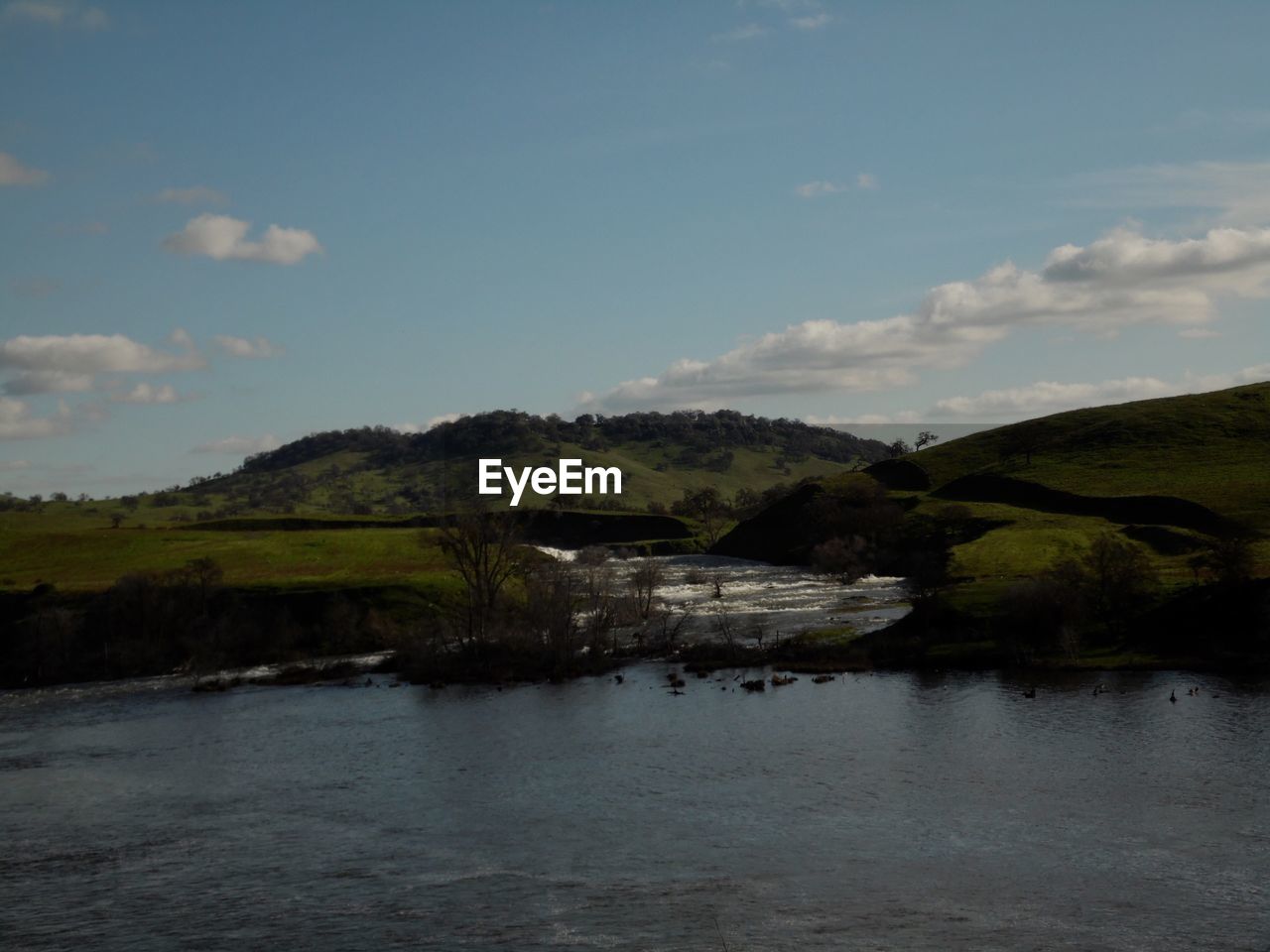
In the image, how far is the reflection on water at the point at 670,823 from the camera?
37.4 meters

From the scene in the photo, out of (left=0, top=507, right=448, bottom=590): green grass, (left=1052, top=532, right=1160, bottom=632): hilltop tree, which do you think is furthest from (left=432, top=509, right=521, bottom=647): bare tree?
(left=1052, top=532, right=1160, bottom=632): hilltop tree

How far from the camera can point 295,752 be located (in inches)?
2638

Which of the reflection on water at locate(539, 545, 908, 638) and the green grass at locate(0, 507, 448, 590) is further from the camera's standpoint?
the green grass at locate(0, 507, 448, 590)

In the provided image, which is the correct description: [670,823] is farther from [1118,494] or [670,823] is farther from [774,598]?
[1118,494]

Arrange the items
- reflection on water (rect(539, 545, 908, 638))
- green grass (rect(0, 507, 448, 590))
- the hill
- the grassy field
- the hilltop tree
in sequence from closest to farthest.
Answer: the hilltop tree < the hill < reflection on water (rect(539, 545, 908, 638)) < the grassy field < green grass (rect(0, 507, 448, 590))

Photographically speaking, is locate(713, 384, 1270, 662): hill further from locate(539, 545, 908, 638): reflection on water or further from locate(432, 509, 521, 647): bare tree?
locate(432, 509, 521, 647): bare tree

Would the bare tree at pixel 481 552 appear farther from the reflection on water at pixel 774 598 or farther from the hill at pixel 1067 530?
the hill at pixel 1067 530

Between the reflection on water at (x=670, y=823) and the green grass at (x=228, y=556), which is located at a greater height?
the green grass at (x=228, y=556)

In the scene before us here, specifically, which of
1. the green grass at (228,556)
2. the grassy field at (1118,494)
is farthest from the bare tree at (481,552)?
the grassy field at (1118,494)

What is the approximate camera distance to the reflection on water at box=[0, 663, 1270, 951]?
3738 centimetres

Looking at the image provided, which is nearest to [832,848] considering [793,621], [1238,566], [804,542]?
[1238,566]

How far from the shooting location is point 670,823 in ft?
161

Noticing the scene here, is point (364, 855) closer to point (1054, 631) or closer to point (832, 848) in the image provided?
point (832, 848)

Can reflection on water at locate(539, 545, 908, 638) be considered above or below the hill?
below
